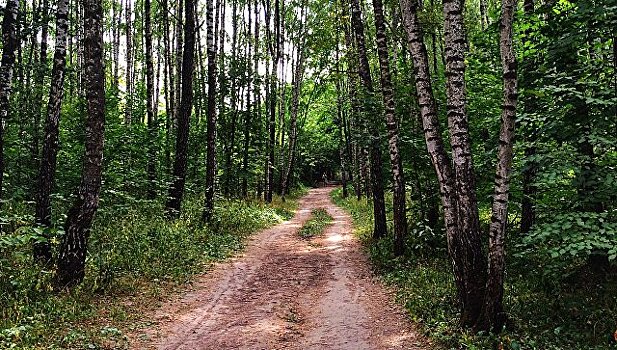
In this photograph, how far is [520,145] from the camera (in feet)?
23.5

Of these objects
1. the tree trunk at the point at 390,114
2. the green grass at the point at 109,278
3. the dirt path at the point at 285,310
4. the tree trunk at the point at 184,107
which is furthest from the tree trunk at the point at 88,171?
the tree trunk at the point at 184,107

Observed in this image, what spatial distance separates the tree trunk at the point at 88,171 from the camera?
26.5 feet

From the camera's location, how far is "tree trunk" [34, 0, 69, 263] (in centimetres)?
876

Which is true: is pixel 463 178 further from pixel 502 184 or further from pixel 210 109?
pixel 210 109

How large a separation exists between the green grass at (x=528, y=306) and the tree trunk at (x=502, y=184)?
340mm

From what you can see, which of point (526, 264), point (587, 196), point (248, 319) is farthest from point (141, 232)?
point (587, 196)

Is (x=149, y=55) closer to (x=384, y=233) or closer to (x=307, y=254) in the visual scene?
(x=307, y=254)

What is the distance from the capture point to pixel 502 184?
232 inches

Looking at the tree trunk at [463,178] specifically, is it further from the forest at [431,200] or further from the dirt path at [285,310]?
the dirt path at [285,310]

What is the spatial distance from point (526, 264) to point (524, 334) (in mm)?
3763

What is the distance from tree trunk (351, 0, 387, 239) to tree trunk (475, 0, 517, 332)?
6.70 m

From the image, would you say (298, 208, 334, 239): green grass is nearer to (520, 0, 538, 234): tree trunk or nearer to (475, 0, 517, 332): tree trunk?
(520, 0, 538, 234): tree trunk

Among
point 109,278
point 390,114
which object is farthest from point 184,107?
point 109,278

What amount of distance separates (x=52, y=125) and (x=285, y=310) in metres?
5.77
